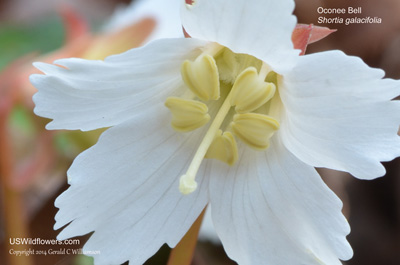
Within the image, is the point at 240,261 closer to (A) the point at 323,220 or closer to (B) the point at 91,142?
(A) the point at 323,220

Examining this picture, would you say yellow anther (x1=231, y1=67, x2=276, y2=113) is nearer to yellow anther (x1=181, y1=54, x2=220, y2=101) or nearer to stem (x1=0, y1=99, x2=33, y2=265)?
yellow anther (x1=181, y1=54, x2=220, y2=101)

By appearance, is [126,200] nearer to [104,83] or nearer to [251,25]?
[104,83]

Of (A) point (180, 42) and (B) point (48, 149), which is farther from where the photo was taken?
(B) point (48, 149)

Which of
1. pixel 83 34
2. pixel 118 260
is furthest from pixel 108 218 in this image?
pixel 83 34

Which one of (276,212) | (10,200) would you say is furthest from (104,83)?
(10,200)

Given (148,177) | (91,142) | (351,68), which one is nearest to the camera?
(351,68)
